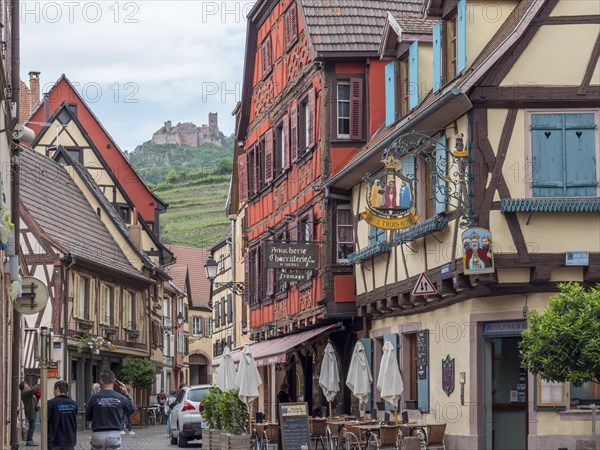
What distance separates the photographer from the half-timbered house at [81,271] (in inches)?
1779

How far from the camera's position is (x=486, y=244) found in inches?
808

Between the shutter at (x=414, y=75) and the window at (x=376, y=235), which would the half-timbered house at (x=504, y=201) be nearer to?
the shutter at (x=414, y=75)

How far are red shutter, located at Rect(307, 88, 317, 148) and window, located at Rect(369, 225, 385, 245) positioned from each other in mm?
3792

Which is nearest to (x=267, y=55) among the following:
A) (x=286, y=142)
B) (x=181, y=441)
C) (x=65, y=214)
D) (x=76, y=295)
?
(x=286, y=142)

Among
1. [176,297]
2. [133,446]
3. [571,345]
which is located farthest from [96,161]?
[571,345]

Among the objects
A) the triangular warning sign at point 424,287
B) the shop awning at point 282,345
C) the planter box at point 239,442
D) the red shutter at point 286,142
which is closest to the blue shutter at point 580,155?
the triangular warning sign at point 424,287

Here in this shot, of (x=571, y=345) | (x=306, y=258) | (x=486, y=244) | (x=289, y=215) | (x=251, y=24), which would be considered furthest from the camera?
(x=251, y=24)

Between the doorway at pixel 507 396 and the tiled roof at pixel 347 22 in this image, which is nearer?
the doorway at pixel 507 396

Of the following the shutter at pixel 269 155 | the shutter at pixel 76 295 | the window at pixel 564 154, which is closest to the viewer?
the window at pixel 564 154

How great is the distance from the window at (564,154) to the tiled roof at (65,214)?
27.1 meters

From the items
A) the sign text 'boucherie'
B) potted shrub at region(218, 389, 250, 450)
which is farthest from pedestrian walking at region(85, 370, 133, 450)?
the sign text 'boucherie'

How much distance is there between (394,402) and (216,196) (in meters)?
155

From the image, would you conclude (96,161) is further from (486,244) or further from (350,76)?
(486,244)

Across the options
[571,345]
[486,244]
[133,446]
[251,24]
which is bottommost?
[133,446]
